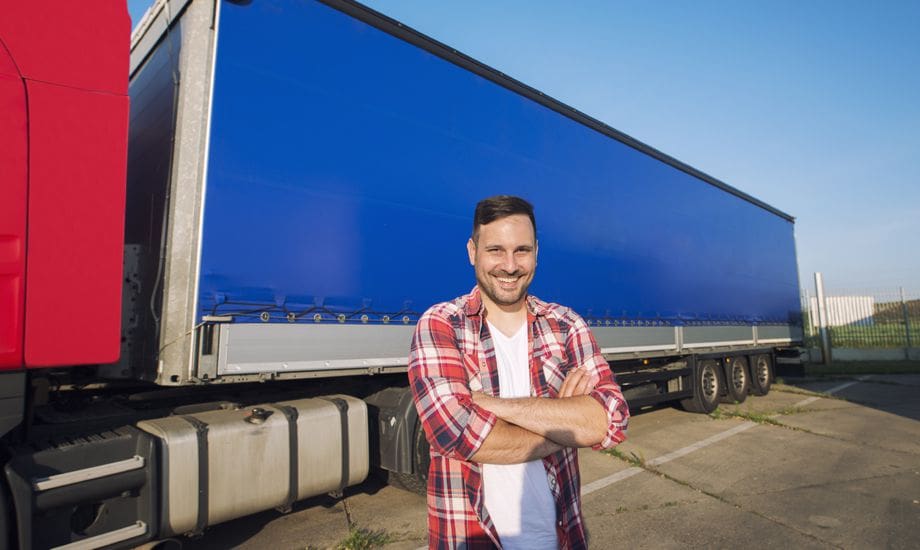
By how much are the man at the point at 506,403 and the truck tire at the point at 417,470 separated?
92.6 inches

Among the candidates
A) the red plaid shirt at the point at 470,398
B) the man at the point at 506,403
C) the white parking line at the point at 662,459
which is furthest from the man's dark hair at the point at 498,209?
the white parking line at the point at 662,459

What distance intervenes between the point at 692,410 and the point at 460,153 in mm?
6453

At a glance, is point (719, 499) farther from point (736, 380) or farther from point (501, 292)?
point (736, 380)

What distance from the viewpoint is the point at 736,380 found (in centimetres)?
923

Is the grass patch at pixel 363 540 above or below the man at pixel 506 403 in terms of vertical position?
below

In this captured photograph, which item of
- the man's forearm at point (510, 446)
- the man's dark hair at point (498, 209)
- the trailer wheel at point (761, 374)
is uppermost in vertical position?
the man's dark hair at point (498, 209)

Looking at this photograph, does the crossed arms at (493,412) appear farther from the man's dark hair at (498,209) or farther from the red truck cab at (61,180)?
the red truck cab at (61,180)

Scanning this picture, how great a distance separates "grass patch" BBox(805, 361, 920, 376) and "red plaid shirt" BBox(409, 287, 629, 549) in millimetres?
15757

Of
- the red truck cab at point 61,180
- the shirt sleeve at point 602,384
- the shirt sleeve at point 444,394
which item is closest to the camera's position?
the shirt sleeve at point 444,394

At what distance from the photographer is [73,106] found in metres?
2.56

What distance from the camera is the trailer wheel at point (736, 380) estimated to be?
8.91 meters

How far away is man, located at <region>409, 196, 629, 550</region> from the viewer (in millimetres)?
1415

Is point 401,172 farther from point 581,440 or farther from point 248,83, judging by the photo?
point 581,440

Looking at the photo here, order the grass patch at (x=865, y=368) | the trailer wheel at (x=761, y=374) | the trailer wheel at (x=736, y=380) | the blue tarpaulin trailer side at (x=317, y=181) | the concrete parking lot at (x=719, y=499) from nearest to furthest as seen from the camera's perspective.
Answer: the blue tarpaulin trailer side at (x=317, y=181) < the concrete parking lot at (x=719, y=499) < the trailer wheel at (x=736, y=380) < the trailer wheel at (x=761, y=374) < the grass patch at (x=865, y=368)
